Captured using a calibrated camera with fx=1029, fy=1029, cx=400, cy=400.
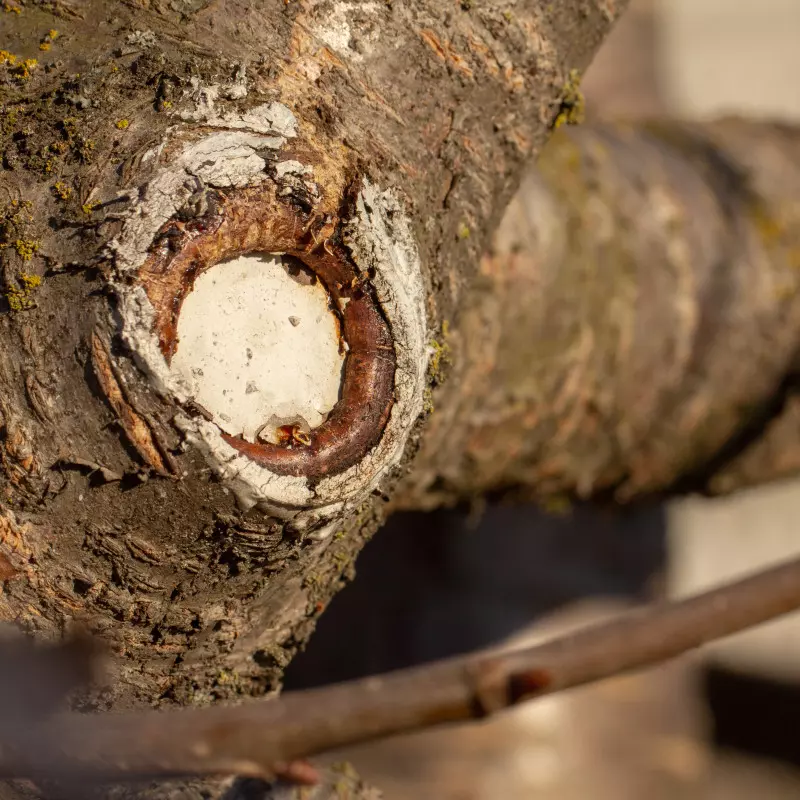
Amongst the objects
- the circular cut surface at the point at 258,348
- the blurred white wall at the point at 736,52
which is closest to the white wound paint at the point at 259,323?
the circular cut surface at the point at 258,348

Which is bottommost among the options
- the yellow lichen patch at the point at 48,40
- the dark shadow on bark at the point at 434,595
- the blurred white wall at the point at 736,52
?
the dark shadow on bark at the point at 434,595

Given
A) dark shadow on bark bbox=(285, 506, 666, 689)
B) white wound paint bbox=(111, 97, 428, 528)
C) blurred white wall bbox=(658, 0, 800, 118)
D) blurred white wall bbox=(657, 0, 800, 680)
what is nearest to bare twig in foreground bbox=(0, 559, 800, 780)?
white wound paint bbox=(111, 97, 428, 528)

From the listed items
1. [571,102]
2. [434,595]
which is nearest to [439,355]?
[571,102]

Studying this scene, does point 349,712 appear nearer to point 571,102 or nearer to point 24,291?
point 24,291

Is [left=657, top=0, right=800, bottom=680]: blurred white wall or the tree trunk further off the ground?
[left=657, top=0, right=800, bottom=680]: blurred white wall

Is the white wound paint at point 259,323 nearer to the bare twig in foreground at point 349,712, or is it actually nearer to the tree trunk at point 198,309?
the tree trunk at point 198,309

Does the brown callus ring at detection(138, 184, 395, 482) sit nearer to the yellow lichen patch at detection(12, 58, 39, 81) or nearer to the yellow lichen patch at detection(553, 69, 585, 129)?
the yellow lichen patch at detection(12, 58, 39, 81)

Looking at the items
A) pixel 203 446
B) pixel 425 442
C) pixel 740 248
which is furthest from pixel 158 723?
pixel 740 248

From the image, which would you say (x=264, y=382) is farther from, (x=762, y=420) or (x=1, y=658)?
(x=762, y=420)
